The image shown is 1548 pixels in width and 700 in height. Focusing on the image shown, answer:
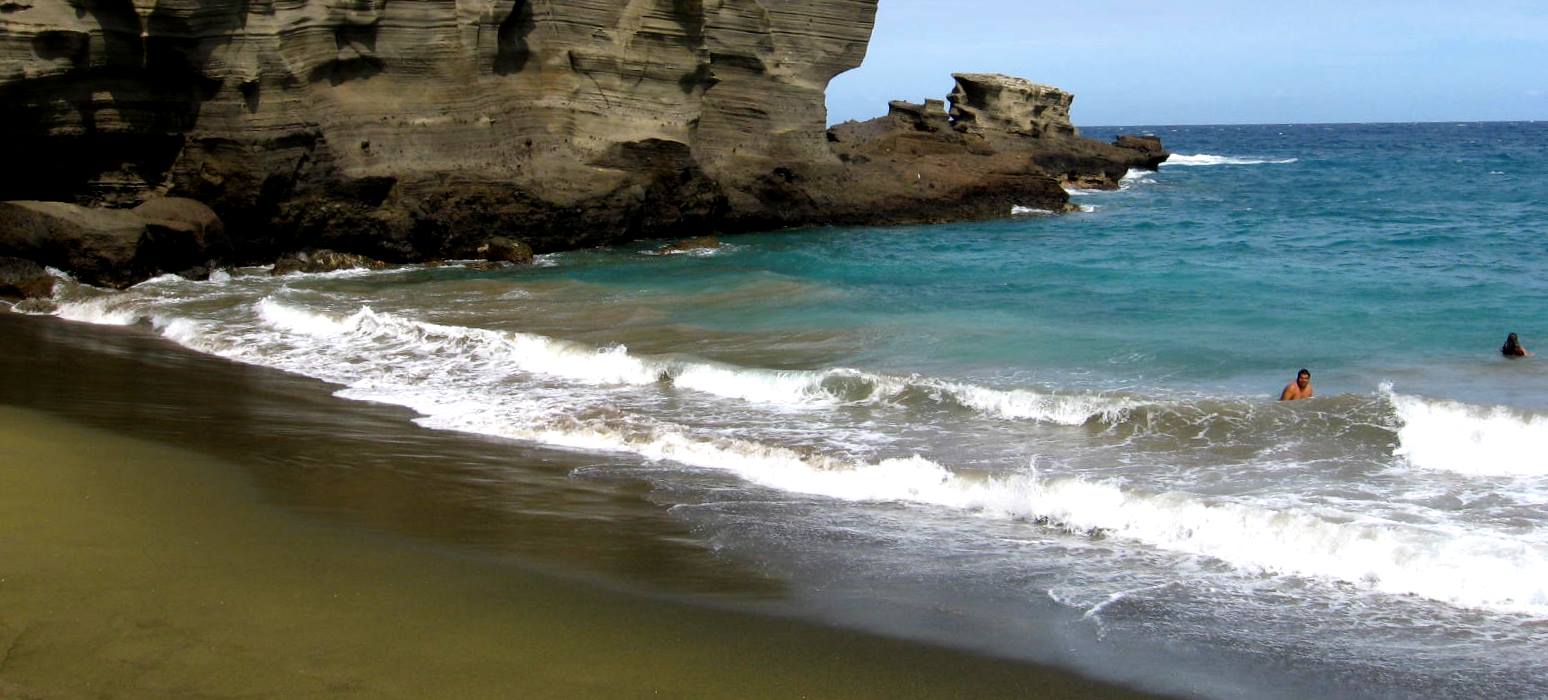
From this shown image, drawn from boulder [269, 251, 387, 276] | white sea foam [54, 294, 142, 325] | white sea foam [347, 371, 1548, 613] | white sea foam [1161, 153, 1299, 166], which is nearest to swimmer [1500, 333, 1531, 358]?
white sea foam [347, 371, 1548, 613]

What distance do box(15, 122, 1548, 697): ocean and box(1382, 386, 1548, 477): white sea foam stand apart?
0.03m

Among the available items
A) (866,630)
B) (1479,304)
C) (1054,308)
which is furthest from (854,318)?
(866,630)

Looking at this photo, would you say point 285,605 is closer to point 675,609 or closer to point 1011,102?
point 675,609

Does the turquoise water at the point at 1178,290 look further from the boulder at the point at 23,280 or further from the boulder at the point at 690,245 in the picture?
the boulder at the point at 23,280

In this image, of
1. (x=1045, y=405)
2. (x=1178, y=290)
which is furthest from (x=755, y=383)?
(x=1178, y=290)

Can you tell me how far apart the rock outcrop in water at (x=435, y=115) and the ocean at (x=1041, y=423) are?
4.68 ft

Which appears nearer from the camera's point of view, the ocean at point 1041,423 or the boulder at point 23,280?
the ocean at point 1041,423

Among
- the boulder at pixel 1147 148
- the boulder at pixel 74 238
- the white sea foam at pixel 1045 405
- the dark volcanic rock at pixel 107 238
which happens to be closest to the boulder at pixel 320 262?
the dark volcanic rock at pixel 107 238

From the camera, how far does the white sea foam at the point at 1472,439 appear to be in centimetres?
921

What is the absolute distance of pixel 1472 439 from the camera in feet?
31.8

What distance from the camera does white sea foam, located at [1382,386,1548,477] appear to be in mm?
9211

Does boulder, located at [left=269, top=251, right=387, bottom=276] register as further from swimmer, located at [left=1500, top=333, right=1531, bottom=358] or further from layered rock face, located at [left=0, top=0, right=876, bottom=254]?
swimmer, located at [left=1500, top=333, right=1531, bottom=358]

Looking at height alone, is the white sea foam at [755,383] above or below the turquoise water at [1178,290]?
below

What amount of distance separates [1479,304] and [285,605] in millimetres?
16435
